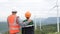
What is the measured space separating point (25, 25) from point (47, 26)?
3511cm

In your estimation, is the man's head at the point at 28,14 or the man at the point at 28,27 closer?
the man's head at the point at 28,14

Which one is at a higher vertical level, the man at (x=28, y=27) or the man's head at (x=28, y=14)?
the man's head at (x=28, y=14)

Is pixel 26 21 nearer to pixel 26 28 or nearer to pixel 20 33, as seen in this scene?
pixel 26 28

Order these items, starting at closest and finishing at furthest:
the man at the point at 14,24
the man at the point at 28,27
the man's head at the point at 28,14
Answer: the man's head at the point at 28,14 < the man at the point at 28,27 < the man at the point at 14,24

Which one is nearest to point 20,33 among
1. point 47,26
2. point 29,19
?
point 29,19

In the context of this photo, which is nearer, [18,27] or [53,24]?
[18,27]

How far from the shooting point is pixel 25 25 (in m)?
8.25

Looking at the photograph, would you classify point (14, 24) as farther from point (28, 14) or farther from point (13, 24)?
point (28, 14)

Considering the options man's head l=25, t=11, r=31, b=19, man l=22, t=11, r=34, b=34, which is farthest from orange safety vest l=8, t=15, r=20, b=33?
man's head l=25, t=11, r=31, b=19

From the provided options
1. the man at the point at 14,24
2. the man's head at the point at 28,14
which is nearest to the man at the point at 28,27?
the man's head at the point at 28,14

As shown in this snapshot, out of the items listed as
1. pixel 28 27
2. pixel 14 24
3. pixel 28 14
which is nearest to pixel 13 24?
pixel 14 24

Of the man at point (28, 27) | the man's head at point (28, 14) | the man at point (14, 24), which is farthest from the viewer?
the man at point (14, 24)

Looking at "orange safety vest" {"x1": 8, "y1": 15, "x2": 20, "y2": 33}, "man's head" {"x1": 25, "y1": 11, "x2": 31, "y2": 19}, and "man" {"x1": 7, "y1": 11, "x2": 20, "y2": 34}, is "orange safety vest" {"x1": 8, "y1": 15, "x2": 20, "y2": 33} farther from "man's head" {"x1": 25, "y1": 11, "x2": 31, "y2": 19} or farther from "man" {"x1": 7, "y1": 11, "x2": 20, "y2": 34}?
"man's head" {"x1": 25, "y1": 11, "x2": 31, "y2": 19}

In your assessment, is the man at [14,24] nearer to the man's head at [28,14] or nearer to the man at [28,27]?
the man at [28,27]
